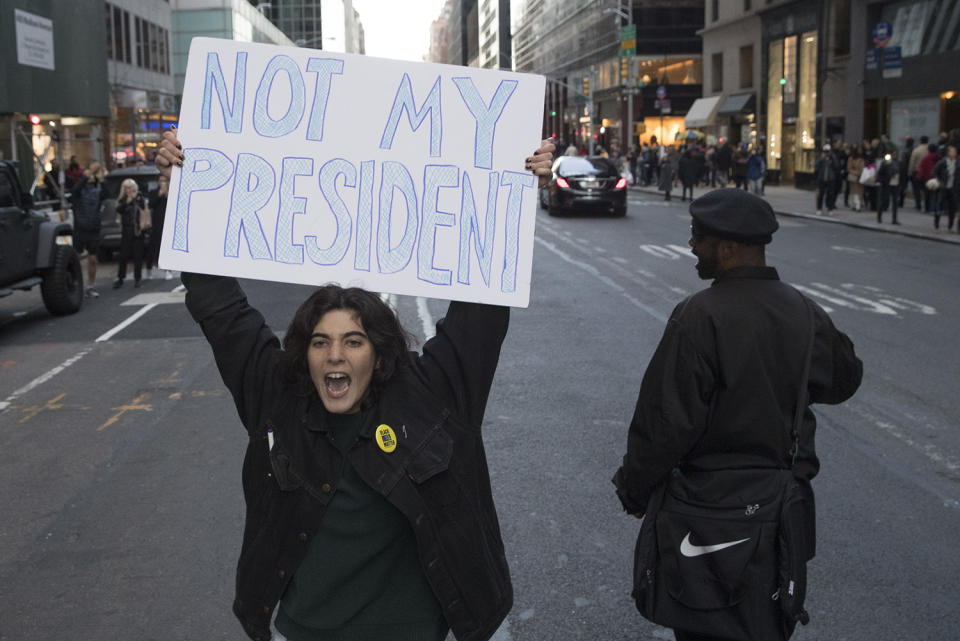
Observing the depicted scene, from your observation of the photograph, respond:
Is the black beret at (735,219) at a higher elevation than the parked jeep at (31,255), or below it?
higher

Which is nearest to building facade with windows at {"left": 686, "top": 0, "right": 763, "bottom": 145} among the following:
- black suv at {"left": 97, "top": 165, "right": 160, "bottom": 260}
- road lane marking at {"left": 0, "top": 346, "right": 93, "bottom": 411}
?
black suv at {"left": 97, "top": 165, "right": 160, "bottom": 260}

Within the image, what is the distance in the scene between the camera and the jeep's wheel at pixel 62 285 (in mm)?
13945

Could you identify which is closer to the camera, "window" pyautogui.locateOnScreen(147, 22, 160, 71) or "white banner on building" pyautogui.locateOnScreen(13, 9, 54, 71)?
"white banner on building" pyautogui.locateOnScreen(13, 9, 54, 71)

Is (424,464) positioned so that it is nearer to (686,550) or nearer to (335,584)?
(335,584)

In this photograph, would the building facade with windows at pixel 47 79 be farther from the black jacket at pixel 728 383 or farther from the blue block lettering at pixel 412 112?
the black jacket at pixel 728 383

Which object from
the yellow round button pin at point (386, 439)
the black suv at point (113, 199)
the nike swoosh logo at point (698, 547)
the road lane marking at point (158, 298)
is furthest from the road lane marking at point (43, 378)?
the black suv at point (113, 199)

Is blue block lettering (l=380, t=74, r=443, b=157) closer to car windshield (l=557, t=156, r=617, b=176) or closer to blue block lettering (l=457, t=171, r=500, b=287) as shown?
blue block lettering (l=457, t=171, r=500, b=287)

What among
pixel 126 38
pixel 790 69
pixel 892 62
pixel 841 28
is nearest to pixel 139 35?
pixel 126 38

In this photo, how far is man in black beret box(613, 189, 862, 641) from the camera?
2910mm

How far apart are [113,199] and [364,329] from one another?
19838 millimetres

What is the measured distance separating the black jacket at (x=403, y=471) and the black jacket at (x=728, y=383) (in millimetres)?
528

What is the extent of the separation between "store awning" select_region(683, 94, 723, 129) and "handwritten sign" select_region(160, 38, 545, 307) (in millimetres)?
48934

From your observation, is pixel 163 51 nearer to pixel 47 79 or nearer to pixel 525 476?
pixel 47 79

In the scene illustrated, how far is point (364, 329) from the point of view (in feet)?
8.62
